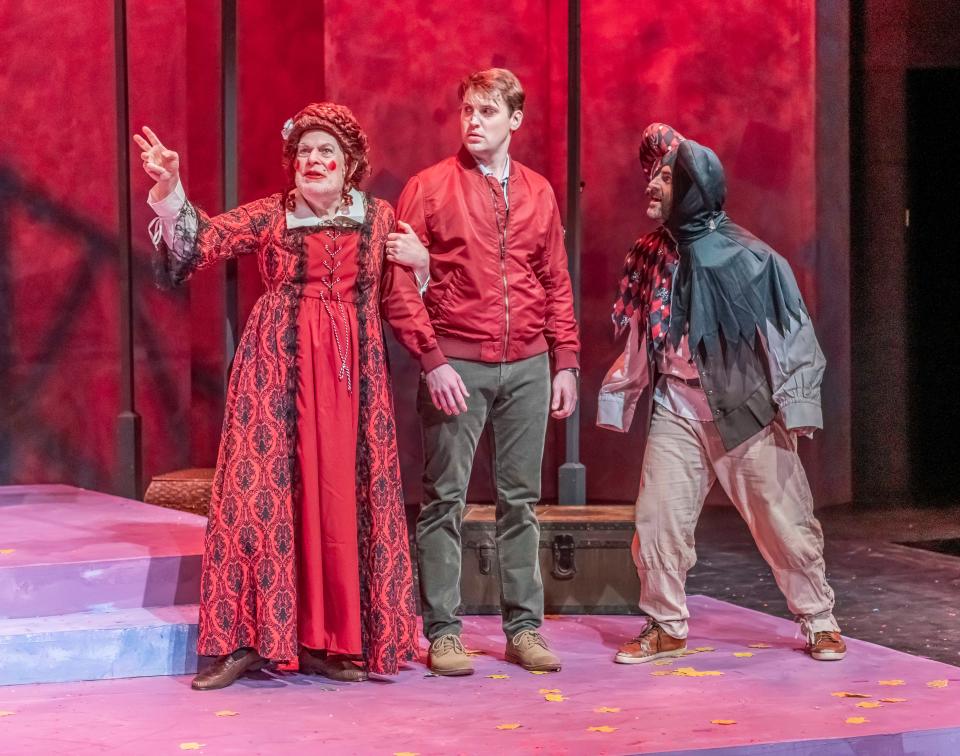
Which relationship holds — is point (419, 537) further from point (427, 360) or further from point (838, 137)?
point (838, 137)

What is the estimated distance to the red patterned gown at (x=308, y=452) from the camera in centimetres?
390

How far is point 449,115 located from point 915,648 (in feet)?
12.5

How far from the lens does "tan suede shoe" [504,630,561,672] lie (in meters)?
4.12

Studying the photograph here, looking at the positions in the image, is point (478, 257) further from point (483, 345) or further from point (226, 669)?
point (226, 669)

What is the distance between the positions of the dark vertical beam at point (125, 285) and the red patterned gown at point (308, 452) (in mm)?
2271

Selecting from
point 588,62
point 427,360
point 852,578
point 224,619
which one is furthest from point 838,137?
point 224,619

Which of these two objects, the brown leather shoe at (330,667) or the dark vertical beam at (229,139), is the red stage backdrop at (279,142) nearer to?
the dark vertical beam at (229,139)

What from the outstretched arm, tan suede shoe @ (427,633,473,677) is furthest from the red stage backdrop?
tan suede shoe @ (427,633,473,677)

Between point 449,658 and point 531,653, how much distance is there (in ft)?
0.81

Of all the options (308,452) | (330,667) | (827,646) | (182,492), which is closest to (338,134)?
(308,452)

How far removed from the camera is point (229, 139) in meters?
5.43

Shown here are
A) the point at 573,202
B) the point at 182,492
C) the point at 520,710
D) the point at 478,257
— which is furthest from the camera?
the point at 182,492

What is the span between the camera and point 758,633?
4.66 meters

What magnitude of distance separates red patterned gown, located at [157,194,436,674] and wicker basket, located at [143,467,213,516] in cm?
215
